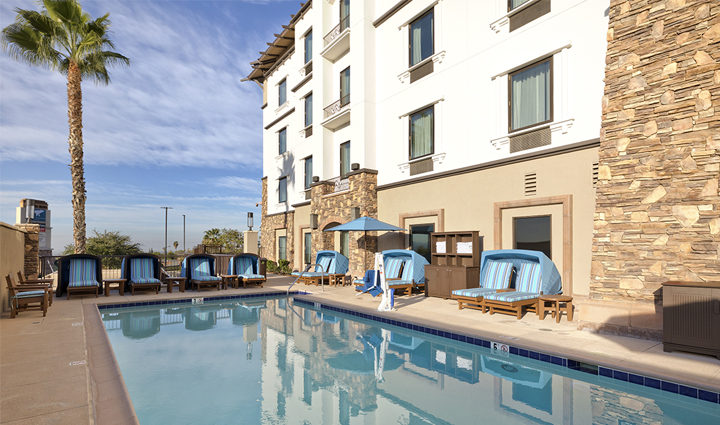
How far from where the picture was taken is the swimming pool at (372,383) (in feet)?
13.1

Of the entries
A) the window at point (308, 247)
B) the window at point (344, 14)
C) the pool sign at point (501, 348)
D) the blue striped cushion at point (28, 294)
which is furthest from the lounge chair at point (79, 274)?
the window at point (344, 14)

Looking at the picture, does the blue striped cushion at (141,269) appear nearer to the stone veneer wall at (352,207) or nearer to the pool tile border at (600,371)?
the stone veneer wall at (352,207)

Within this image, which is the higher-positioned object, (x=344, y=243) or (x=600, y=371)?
(x=344, y=243)

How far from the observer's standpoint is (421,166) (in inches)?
512

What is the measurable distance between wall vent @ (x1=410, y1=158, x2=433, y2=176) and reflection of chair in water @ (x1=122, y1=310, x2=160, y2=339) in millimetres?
8723

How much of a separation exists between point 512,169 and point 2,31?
17386mm

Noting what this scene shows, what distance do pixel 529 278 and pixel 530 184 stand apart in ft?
7.95

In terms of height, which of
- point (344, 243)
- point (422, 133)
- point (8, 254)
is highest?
point (422, 133)

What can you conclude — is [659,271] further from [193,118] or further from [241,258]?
[193,118]

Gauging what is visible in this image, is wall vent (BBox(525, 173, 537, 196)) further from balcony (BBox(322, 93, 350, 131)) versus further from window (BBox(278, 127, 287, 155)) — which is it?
window (BBox(278, 127, 287, 155))

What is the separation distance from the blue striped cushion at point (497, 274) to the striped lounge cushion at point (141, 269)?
401 inches

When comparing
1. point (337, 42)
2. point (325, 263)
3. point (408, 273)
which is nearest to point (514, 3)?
point (408, 273)

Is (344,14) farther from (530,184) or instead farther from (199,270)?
(199,270)

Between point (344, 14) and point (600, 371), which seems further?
point (344, 14)
